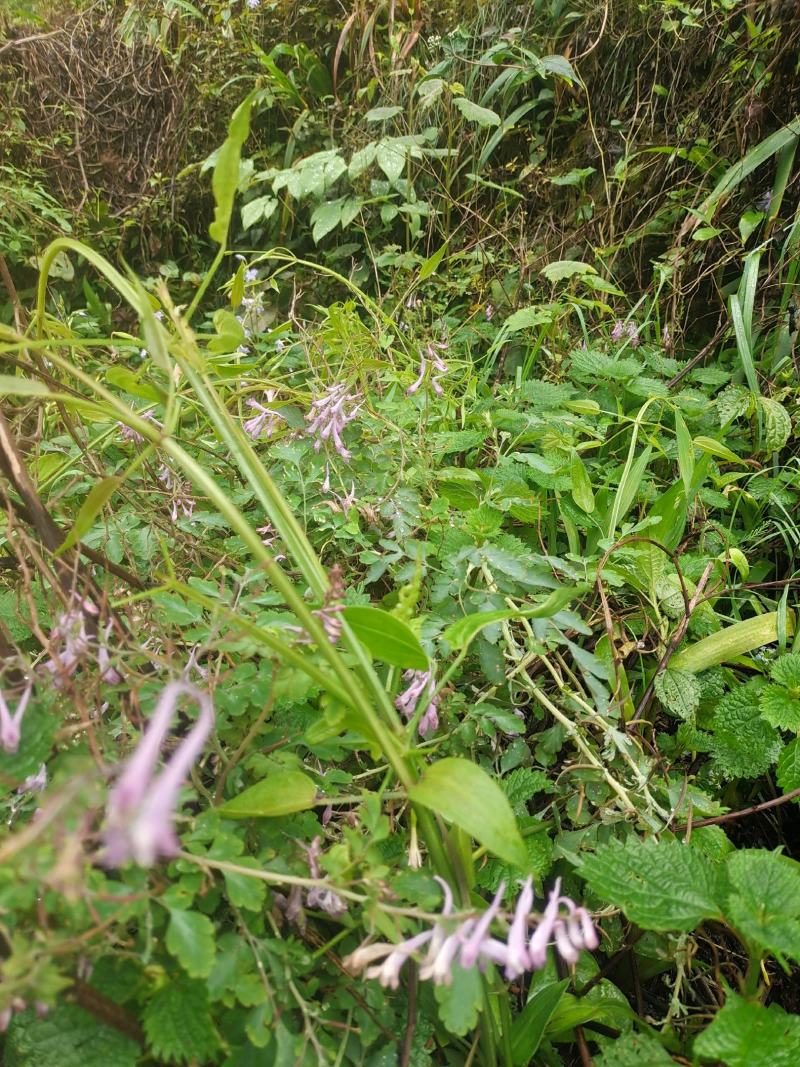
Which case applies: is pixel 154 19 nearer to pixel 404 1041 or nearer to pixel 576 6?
pixel 576 6

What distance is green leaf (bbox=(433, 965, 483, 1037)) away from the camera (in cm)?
36

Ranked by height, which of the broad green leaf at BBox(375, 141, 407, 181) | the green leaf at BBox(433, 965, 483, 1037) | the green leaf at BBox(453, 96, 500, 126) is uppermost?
the green leaf at BBox(453, 96, 500, 126)

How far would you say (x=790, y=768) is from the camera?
730 millimetres

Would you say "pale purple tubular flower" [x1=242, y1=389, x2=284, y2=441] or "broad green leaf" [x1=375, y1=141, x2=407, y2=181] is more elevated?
"broad green leaf" [x1=375, y1=141, x2=407, y2=181]

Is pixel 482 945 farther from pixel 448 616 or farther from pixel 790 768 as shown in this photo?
pixel 790 768

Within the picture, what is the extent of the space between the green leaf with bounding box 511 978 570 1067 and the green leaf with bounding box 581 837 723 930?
116mm

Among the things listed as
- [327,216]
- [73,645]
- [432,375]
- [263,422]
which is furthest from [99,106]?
[73,645]

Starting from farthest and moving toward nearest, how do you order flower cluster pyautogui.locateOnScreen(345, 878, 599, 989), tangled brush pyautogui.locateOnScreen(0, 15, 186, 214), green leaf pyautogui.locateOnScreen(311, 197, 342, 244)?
tangled brush pyautogui.locateOnScreen(0, 15, 186, 214), green leaf pyautogui.locateOnScreen(311, 197, 342, 244), flower cluster pyautogui.locateOnScreen(345, 878, 599, 989)

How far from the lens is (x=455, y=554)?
0.75m

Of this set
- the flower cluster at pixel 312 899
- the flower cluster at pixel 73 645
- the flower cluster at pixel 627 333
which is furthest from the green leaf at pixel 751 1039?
the flower cluster at pixel 627 333

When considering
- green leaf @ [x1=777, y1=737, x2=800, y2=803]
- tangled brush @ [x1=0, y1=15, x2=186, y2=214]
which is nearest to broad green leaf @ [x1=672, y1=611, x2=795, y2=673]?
green leaf @ [x1=777, y1=737, x2=800, y2=803]

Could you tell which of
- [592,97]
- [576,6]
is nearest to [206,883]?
[592,97]

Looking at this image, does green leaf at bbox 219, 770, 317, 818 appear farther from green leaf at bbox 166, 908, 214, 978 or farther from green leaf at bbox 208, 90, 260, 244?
green leaf at bbox 208, 90, 260, 244

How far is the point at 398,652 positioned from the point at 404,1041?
0.84ft
